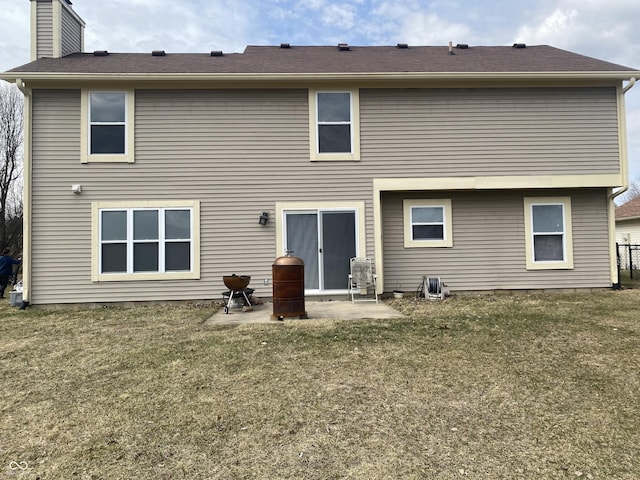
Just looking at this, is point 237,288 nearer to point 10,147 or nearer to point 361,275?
point 361,275

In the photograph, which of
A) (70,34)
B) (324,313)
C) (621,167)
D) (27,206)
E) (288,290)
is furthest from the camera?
(70,34)

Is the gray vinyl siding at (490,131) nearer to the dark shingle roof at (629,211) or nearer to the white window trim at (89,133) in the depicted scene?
the white window trim at (89,133)

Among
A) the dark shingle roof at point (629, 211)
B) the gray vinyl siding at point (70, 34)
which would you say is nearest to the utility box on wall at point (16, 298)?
the gray vinyl siding at point (70, 34)

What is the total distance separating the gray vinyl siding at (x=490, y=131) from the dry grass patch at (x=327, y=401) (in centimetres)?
419

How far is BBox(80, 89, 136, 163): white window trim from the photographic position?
828cm

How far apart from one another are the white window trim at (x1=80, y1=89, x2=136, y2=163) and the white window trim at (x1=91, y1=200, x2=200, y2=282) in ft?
3.25

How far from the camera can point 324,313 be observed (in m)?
7.09

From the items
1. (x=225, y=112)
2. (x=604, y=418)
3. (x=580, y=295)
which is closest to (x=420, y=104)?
(x=225, y=112)

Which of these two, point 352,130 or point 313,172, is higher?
point 352,130

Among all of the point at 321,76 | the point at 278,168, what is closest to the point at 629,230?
the point at 321,76

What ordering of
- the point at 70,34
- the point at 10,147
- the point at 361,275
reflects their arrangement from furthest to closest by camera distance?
1. the point at 10,147
2. the point at 70,34
3. the point at 361,275

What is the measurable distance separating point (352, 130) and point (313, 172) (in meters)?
1.33

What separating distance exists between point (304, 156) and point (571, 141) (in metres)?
6.28

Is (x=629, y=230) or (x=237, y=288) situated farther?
(x=629, y=230)
